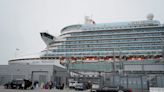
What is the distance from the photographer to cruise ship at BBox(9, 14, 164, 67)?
6531 centimetres

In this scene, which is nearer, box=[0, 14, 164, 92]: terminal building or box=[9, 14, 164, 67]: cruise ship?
box=[0, 14, 164, 92]: terminal building

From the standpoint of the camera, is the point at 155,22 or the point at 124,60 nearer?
the point at 124,60

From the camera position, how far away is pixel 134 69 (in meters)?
38.9

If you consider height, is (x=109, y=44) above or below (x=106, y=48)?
above

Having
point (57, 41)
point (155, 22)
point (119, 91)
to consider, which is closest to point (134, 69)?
point (119, 91)

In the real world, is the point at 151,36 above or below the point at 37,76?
above

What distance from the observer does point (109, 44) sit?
71125 millimetres

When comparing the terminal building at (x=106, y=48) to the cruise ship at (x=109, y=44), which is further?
the cruise ship at (x=109, y=44)

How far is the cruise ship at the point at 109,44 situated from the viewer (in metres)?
65.3

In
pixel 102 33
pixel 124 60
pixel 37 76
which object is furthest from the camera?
pixel 102 33

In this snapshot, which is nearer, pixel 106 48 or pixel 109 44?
pixel 106 48

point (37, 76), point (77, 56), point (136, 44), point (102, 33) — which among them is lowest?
point (37, 76)

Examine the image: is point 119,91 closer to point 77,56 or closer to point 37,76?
point 37,76

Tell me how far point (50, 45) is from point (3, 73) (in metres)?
45.6
